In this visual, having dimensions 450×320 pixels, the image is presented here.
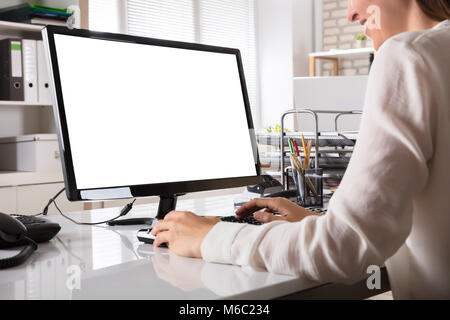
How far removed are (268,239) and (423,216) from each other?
21 cm

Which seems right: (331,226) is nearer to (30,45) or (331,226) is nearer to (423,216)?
(423,216)

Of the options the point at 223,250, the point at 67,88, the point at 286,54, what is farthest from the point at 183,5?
the point at 223,250

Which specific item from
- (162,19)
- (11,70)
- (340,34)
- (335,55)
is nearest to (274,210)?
(11,70)

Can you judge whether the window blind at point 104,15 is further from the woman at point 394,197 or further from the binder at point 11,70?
the woman at point 394,197

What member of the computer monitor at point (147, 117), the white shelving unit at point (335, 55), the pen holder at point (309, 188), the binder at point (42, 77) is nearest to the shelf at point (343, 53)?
the white shelving unit at point (335, 55)

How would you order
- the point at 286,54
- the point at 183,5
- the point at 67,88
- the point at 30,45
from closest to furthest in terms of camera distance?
the point at 67,88 → the point at 30,45 → the point at 183,5 → the point at 286,54

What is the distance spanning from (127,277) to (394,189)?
387 millimetres

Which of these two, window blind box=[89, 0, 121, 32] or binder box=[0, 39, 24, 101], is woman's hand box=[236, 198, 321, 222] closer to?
binder box=[0, 39, 24, 101]

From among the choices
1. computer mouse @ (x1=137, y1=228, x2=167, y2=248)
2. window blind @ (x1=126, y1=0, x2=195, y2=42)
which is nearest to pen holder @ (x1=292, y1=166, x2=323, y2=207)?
computer mouse @ (x1=137, y1=228, x2=167, y2=248)

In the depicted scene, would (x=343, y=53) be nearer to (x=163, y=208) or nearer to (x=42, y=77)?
(x=42, y=77)

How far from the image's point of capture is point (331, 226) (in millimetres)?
729

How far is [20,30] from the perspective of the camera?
10.3 feet

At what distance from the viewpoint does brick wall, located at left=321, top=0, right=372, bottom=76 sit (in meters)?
5.30

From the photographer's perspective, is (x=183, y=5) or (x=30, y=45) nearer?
(x=30, y=45)
